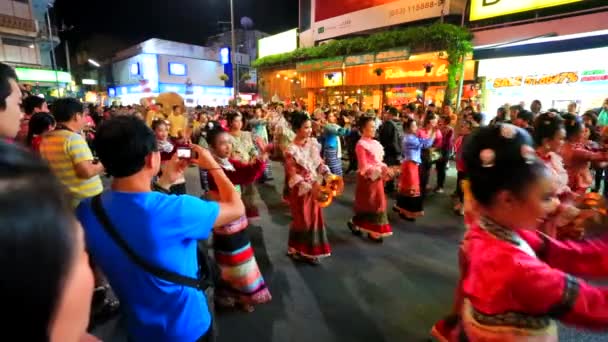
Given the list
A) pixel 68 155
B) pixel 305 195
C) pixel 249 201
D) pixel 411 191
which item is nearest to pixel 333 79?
pixel 411 191

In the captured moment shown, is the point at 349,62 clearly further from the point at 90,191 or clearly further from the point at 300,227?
the point at 90,191

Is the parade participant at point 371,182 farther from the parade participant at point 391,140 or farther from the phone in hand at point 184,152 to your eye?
the phone in hand at point 184,152

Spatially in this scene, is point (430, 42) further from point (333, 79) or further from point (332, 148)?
point (333, 79)

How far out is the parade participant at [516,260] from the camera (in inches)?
41.7

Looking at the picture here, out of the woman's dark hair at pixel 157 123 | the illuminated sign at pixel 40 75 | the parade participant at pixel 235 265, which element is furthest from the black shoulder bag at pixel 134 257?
the illuminated sign at pixel 40 75

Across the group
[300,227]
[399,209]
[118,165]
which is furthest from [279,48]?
[118,165]

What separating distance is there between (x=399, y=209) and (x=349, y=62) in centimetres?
775

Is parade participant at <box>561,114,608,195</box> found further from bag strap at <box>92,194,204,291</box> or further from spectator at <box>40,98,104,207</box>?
spectator at <box>40,98,104,207</box>

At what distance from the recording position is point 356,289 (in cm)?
325

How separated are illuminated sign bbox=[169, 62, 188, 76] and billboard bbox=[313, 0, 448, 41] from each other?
2026 centimetres

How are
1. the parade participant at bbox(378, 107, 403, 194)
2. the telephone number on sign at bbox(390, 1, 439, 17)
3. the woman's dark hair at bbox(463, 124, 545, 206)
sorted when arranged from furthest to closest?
the telephone number on sign at bbox(390, 1, 439, 17) < the parade participant at bbox(378, 107, 403, 194) < the woman's dark hair at bbox(463, 124, 545, 206)

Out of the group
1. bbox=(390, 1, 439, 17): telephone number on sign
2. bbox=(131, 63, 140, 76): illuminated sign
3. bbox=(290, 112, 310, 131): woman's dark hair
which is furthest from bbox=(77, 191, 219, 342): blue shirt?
bbox=(131, 63, 140, 76): illuminated sign

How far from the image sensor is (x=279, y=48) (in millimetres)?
17172

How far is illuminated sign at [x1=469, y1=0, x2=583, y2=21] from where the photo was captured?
26.2 feet
